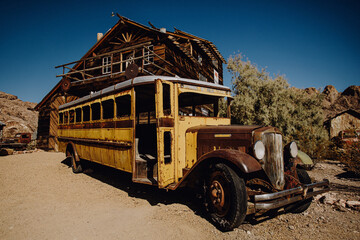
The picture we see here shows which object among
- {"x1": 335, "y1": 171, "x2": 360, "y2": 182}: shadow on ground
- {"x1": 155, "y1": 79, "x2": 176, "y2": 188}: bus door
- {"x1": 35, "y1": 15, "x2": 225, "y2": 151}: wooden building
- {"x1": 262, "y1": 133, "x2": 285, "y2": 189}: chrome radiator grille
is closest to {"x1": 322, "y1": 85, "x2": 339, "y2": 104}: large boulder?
{"x1": 35, "y1": 15, "x2": 225, "y2": 151}: wooden building

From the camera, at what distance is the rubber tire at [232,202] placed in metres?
2.64

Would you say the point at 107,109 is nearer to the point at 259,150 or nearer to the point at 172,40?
the point at 259,150

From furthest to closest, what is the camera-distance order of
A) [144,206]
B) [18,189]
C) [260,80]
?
[260,80] → [18,189] → [144,206]

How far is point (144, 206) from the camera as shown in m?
3.93

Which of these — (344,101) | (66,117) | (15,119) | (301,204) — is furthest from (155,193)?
(344,101)

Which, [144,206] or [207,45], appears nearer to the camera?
[144,206]

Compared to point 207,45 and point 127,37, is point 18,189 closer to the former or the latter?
point 127,37

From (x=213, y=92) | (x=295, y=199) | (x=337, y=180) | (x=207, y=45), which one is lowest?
(x=337, y=180)

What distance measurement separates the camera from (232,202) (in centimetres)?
270

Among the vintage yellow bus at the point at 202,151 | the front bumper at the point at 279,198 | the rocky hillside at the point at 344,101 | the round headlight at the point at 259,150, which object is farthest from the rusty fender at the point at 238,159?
the rocky hillside at the point at 344,101

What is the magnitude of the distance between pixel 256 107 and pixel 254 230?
932 cm

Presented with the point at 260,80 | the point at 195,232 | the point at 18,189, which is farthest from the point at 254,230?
the point at 260,80

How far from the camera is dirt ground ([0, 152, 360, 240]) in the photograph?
283 cm

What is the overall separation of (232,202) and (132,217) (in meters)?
1.87
